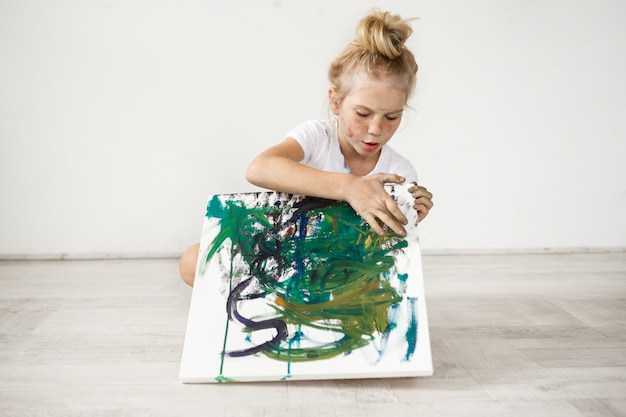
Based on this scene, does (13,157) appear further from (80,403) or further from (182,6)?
(80,403)

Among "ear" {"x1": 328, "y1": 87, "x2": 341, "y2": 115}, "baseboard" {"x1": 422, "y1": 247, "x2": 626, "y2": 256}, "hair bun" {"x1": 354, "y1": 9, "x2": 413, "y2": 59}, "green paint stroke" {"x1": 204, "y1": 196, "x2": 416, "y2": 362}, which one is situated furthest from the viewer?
"baseboard" {"x1": 422, "y1": 247, "x2": 626, "y2": 256}

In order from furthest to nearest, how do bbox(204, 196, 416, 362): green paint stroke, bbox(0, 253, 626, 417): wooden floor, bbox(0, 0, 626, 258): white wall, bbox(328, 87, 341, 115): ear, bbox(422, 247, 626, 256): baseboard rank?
bbox(422, 247, 626, 256): baseboard, bbox(0, 0, 626, 258): white wall, bbox(328, 87, 341, 115): ear, bbox(204, 196, 416, 362): green paint stroke, bbox(0, 253, 626, 417): wooden floor

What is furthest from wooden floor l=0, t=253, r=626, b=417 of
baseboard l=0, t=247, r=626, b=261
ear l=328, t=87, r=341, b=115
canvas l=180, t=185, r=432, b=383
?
ear l=328, t=87, r=341, b=115

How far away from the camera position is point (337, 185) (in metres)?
1.27

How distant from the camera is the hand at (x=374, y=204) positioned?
1221 mm

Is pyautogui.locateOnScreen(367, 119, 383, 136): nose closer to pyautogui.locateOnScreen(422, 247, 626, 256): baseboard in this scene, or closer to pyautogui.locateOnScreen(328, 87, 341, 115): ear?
pyautogui.locateOnScreen(328, 87, 341, 115): ear

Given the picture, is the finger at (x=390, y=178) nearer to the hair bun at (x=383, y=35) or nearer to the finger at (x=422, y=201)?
the finger at (x=422, y=201)

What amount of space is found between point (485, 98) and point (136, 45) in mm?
1582

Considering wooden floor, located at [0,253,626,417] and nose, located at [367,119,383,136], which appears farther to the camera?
nose, located at [367,119,383,136]

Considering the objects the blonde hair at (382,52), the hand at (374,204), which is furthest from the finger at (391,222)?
the blonde hair at (382,52)

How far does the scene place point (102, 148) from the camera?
2.45m

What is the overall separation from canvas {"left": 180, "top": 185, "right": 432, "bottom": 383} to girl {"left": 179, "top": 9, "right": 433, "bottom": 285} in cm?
6

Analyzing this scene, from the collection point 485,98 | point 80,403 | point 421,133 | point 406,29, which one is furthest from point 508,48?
→ point 80,403

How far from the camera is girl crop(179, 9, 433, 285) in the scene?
1.25 metres
